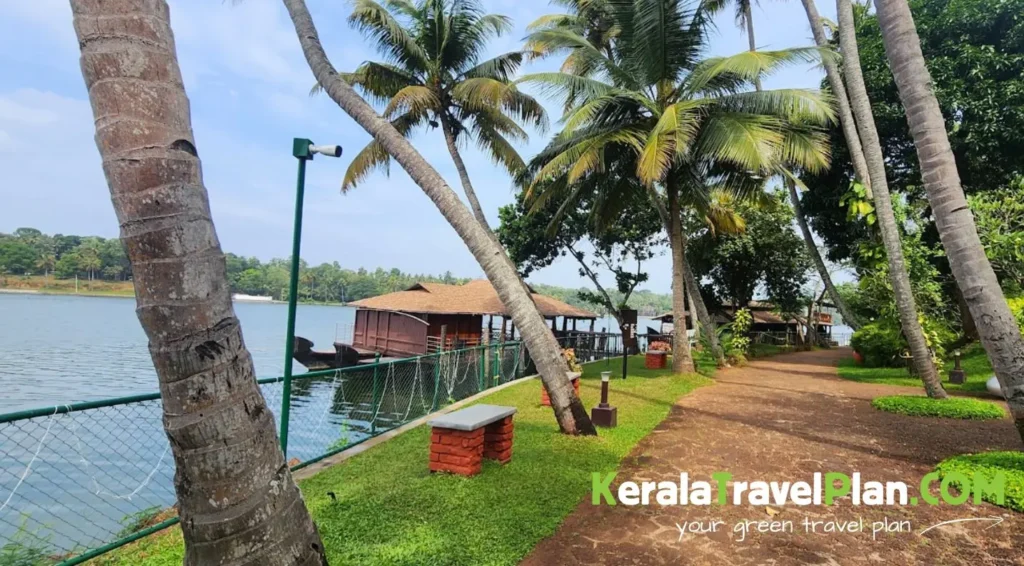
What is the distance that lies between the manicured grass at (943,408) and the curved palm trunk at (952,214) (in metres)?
4.16

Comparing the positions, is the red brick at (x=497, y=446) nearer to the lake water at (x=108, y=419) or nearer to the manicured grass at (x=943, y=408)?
the lake water at (x=108, y=419)

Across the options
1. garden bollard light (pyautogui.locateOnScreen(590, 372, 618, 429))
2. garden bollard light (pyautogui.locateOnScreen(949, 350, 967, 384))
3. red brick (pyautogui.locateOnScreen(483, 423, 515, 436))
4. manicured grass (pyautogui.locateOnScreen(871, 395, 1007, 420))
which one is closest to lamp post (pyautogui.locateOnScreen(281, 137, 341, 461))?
red brick (pyautogui.locateOnScreen(483, 423, 515, 436))

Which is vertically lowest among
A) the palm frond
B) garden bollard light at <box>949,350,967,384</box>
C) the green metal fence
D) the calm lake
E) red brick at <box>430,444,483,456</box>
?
the calm lake

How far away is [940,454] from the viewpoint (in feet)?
20.0

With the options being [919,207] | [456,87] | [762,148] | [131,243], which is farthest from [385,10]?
[919,207]

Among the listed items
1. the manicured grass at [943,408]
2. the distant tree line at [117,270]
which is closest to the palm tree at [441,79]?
the manicured grass at [943,408]

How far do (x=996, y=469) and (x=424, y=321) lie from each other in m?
20.1

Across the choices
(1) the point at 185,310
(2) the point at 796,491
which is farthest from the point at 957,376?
(1) the point at 185,310

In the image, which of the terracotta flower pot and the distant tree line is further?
the distant tree line

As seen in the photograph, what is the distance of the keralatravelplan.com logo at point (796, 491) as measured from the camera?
466cm

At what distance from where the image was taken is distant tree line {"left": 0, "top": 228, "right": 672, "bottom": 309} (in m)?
65.2

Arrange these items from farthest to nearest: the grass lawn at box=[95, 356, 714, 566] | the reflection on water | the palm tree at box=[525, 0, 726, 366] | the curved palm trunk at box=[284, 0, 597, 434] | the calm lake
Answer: the calm lake
the palm tree at box=[525, 0, 726, 366]
the curved palm trunk at box=[284, 0, 597, 434]
the reflection on water
the grass lawn at box=[95, 356, 714, 566]

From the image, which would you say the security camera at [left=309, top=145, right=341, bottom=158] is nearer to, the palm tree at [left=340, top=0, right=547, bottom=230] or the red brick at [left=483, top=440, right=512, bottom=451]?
the red brick at [left=483, top=440, right=512, bottom=451]

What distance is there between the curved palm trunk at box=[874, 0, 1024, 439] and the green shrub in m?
11.3
